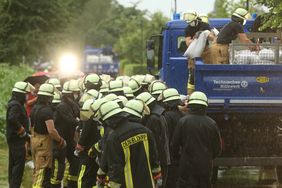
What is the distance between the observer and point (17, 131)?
542 inches

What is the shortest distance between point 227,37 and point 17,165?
4.20 meters

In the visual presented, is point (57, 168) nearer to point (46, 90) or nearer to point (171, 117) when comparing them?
point (46, 90)

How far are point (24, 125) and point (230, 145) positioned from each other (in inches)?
139

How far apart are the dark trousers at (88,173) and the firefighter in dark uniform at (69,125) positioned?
1.66m

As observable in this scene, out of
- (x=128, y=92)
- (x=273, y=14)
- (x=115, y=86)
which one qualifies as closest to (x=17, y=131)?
(x=115, y=86)

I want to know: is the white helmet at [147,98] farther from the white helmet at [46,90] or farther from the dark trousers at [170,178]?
the white helmet at [46,90]

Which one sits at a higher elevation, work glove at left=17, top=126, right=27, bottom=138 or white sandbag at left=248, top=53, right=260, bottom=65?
white sandbag at left=248, top=53, right=260, bottom=65

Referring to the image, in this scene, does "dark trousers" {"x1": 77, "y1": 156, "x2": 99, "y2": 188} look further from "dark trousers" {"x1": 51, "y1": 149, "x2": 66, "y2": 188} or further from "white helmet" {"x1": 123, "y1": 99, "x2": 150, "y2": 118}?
"white helmet" {"x1": 123, "y1": 99, "x2": 150, "y2": 118}

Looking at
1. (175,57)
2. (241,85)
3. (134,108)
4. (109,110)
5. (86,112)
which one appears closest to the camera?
(109,110)

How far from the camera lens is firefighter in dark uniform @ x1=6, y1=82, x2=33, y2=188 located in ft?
45.2

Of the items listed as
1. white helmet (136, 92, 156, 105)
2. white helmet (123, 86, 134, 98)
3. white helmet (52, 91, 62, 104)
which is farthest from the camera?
white helmet (52, 91, 62, 104)

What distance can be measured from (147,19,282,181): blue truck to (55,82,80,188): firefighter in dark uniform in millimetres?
2203

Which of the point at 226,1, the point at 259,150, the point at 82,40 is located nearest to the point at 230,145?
the point at 259,150

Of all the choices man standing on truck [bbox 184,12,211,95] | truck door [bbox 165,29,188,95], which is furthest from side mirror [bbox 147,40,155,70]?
man standing on truck [bbox 184,12,211,95]
